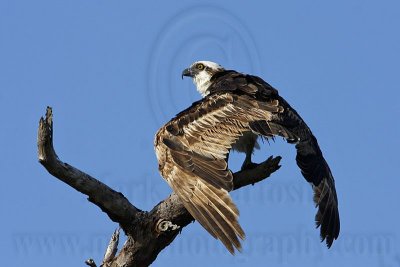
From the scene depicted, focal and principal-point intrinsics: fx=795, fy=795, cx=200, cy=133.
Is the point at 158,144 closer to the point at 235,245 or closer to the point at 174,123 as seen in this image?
the point at 174,123

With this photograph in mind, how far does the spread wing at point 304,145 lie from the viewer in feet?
36.0

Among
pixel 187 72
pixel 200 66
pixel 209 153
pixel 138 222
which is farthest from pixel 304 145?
pixel 187 72

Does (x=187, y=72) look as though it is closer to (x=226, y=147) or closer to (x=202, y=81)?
(x=202, y=81)

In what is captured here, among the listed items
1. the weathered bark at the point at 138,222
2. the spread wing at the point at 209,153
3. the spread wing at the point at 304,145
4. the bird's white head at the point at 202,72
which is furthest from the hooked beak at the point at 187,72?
the weathered bark at the point at 138,222

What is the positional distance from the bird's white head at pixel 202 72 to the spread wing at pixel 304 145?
6.70 ft

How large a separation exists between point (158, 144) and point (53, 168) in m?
2.10

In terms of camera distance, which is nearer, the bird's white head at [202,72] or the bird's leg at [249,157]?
the bird's leg at [249,157]

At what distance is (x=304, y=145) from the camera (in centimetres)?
1150

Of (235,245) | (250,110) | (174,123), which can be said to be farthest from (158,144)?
(235,245)

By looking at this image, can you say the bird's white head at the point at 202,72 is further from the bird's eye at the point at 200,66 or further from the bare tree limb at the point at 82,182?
the bare tree limb at the point at 82,182

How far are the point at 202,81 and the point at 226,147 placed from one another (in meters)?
4.00

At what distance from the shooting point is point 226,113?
11211 mm

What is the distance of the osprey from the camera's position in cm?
946

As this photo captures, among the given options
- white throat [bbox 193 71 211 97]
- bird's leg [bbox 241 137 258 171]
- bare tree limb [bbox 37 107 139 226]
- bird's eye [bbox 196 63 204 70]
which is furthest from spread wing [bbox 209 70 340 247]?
bird's eye [bbox 196 63 204 70]
